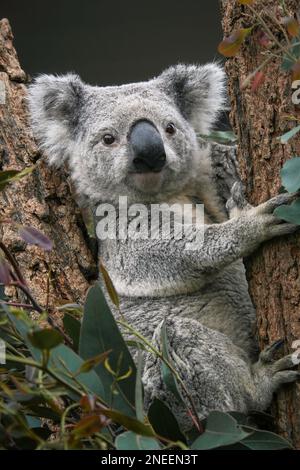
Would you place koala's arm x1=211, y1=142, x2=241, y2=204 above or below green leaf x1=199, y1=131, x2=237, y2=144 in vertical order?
below

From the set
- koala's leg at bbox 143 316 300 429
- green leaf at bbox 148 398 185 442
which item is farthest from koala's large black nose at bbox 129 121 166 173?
green leaf at bbox 148 398 185 442

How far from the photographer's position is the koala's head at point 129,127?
10.7 ft

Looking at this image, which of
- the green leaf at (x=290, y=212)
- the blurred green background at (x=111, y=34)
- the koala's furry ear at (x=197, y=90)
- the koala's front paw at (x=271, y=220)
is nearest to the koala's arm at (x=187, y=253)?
the koala's front paw at (x=271, y=220)

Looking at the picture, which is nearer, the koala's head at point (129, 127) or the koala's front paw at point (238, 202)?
the koala's front paw at point (238, 202)

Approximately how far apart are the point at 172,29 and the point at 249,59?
11.3ft

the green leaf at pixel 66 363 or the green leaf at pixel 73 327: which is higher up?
the green leaf at pixel 73 327

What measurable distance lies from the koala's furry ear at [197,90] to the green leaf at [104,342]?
1.76 m

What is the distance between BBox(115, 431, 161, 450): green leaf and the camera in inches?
69.0

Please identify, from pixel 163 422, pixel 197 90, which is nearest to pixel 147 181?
pixel 197 90

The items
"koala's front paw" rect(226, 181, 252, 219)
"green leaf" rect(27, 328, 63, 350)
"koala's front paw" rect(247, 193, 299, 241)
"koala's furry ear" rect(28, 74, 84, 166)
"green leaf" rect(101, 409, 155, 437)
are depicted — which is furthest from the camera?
"koala's furry ear" rect(28, 74, 84, 166)

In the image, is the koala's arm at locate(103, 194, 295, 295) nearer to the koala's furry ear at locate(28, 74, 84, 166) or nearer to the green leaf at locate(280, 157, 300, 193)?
the green leaf at locate(280, 157, 300, 193)

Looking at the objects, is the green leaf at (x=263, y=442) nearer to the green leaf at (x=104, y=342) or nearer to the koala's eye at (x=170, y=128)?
the green leaf at (x=104, y=342)

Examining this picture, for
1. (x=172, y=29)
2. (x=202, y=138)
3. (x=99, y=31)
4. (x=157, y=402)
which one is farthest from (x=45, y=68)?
(x=157, y=402)

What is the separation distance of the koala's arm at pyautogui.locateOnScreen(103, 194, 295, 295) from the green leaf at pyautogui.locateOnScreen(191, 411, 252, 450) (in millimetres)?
825
